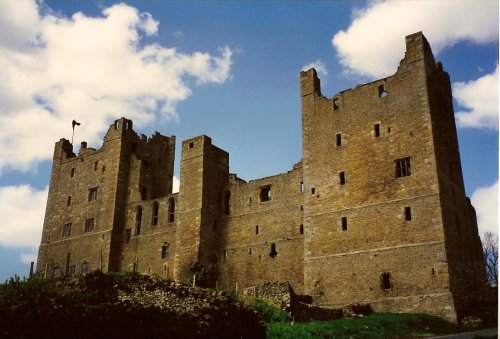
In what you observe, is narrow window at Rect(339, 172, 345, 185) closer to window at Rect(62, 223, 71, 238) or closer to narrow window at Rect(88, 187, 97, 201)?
narrow window at Rect(88, 187, 97, 201)

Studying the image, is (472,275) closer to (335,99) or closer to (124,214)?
(335,99)

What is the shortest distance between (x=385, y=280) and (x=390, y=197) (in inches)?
190

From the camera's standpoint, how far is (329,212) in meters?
33.4

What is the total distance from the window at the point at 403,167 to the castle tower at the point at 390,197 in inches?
2.3

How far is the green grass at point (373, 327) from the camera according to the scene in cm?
2197

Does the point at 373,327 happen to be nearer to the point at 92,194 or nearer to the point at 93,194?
the point at 93,194

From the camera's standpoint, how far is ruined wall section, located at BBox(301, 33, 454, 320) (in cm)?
2931

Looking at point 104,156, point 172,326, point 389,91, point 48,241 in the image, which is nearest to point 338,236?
point 389,91

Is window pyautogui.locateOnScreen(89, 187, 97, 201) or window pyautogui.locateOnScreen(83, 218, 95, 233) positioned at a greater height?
window pyautogui.locateOnScreen(89, 187, 97, 201)

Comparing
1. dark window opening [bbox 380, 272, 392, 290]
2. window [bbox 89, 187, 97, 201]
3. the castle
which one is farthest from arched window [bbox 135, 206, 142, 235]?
dark window opening [bbox 380, 272, 392, 290]

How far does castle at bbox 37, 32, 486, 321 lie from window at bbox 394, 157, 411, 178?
6cm

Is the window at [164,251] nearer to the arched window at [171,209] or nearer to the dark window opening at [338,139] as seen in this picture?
the arched window at [171,209]

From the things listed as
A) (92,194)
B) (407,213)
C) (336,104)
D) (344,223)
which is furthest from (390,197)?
(92,194)

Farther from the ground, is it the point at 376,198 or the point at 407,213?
the point at 376,198
